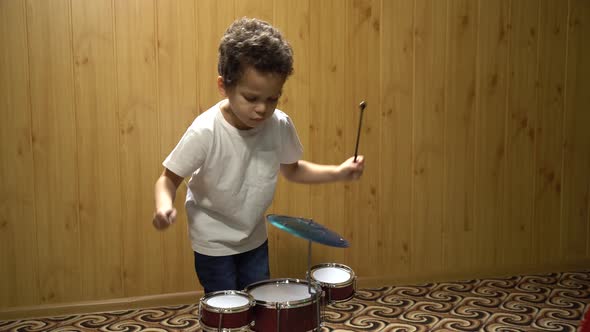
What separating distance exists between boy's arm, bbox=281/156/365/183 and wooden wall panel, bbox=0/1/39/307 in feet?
3.80

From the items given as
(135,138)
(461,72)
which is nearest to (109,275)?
(135,138)

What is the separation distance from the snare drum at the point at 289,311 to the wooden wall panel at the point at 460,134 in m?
1.56

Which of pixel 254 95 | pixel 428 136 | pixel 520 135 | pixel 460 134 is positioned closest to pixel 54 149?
pixel 254 95

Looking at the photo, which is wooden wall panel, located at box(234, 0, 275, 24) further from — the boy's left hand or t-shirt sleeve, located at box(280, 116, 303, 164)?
the boy's left hand

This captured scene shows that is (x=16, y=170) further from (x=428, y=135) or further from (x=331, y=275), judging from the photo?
(x=428, y=135)

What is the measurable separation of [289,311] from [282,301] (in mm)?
61

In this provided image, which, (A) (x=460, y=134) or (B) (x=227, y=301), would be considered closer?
(B) (x=227, y=301)

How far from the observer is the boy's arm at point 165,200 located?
1369 millimetres

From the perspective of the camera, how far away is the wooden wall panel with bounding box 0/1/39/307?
2.23 m

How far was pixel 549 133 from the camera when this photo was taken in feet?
9.34

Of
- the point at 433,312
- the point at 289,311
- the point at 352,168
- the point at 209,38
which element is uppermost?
the point at 209,38

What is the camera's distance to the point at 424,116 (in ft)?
8.81

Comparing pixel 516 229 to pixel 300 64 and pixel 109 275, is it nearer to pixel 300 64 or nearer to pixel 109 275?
pixel 300 64

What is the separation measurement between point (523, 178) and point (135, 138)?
6.09 feet
